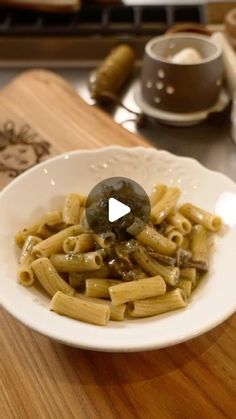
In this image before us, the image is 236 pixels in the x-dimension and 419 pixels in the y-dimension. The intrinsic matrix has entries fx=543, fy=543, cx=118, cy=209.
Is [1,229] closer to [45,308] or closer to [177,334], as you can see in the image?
[45,308]

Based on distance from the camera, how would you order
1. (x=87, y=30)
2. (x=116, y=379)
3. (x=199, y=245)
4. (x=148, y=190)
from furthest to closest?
(x=87, y=30), (x=148, y=190), (x=199, y=245), (x=116, y=379)

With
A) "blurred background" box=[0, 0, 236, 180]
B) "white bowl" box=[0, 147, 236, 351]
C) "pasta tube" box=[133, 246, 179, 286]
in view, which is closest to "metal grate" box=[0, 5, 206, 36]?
"blurred background" box=[0, 0, 236, 180]

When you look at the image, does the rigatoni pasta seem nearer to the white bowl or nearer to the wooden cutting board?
the white bowl

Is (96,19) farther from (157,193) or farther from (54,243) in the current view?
(54,243)
